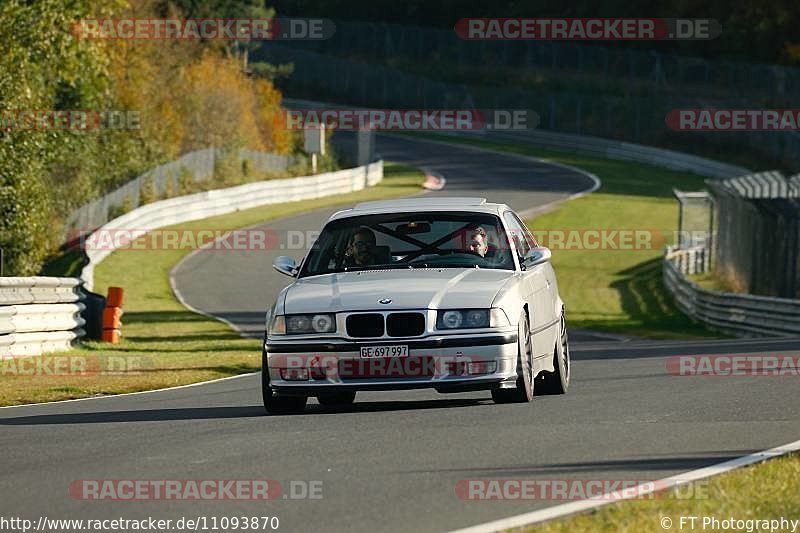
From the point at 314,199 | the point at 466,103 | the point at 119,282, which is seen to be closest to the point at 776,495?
the point at 119,282

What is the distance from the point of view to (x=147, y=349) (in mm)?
23641

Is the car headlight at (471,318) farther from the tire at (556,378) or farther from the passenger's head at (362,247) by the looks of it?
the tire at (556,378)

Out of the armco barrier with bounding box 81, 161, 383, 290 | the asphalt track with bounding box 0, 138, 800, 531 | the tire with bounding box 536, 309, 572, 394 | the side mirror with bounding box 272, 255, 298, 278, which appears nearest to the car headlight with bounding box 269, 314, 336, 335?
the asphalt track with bounding box 0, 138, 800, 531

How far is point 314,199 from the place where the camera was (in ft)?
195

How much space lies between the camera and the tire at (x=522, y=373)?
39.6 ft

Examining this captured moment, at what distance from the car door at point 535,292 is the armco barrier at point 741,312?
14383 millimetres

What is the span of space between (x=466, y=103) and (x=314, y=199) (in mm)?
28407

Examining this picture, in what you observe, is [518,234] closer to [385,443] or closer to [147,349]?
[385,443]

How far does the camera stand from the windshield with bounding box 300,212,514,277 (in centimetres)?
1311

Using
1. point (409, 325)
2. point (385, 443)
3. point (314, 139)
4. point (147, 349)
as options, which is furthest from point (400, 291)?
point (314, 139)

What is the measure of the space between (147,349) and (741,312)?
11.5 m

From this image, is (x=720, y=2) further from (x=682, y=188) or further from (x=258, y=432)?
(x=258, y=432)

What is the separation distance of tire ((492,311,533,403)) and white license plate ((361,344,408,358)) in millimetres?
873

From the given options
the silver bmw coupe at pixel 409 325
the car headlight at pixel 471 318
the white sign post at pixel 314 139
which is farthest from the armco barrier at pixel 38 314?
the white sign post at pixel 314 139
